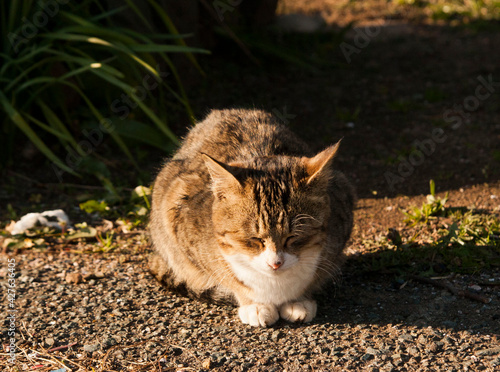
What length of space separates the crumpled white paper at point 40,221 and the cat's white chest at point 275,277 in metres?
1.69

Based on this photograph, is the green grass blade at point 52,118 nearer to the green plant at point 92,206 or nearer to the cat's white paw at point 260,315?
the green plant at point 92,206

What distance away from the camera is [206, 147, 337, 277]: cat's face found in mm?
2818

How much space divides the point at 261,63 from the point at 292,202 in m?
4.08

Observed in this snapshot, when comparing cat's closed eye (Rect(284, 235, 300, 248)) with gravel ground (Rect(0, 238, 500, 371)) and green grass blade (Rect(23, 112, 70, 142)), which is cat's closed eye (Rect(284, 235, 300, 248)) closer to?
gravel ground (Rect(0, 238, 500, 371))

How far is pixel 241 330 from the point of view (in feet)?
10.1

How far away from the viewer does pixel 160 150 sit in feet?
17.6

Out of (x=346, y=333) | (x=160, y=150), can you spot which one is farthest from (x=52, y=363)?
(x=160, y=150)

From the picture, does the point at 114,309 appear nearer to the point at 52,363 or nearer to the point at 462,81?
the point at 52,363

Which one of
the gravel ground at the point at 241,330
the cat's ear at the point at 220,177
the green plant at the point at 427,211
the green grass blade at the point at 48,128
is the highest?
the cat's ear at the point at 220,177

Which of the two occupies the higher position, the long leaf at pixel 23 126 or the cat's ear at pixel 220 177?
the cat's ear at pixel 220 177

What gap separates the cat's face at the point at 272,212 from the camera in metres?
2.82

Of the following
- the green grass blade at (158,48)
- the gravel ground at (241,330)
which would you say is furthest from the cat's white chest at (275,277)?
the green grass blade at (158,48)

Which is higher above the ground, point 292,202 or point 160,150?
point 292,202

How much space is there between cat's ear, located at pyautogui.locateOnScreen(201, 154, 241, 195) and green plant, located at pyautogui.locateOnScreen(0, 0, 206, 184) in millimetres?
1823
